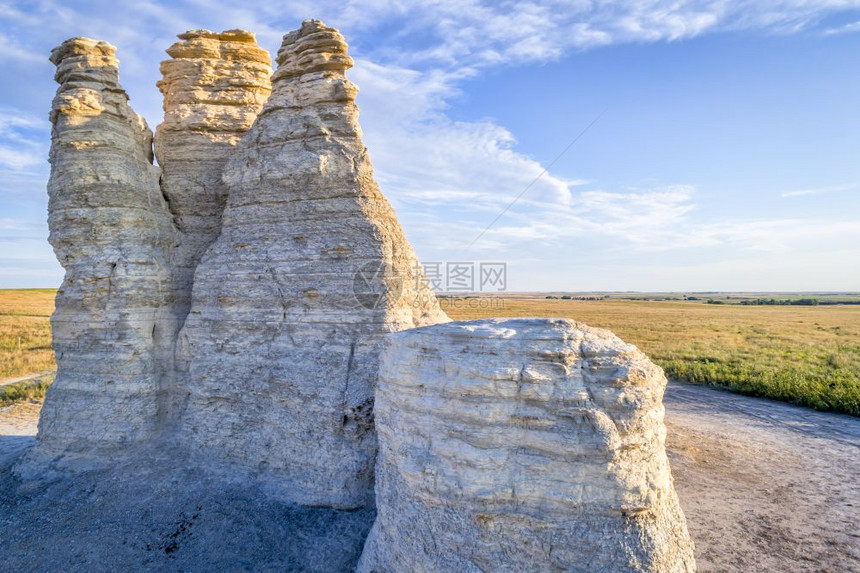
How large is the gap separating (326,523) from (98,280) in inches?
281

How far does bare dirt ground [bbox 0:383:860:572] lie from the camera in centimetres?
748

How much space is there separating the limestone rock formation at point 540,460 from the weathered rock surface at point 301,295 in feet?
9.27

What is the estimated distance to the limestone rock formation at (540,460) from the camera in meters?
5.54

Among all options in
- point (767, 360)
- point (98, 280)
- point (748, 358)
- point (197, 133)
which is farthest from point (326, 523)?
point (748, 358)

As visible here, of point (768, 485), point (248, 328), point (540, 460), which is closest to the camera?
point (540, 460)

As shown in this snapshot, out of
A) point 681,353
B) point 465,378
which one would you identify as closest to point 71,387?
point 465,378

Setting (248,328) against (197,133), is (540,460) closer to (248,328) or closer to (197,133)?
(248,328)

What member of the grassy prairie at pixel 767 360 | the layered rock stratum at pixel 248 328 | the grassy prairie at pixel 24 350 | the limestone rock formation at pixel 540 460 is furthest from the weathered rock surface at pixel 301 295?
the grassy prairie at pixel 24 350

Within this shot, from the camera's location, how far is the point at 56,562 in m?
7.41

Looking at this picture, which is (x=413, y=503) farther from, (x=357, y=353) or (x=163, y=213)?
(x=163, y=213)

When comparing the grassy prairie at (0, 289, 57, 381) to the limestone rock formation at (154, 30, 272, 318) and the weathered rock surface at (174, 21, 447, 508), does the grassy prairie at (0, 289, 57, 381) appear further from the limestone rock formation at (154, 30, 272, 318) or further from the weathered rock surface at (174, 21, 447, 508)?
the weathered rock surface at (174, 21, 447, 508)

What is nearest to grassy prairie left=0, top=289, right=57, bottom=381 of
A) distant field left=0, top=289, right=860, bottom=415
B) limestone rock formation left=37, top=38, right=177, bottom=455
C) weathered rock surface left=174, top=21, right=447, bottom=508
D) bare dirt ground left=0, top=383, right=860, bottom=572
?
distant field left=0, top=289, right=860, bottom=415

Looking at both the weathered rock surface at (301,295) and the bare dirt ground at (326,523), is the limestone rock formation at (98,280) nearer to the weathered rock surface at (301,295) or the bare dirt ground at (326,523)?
the weathered rock surface at (301,295)

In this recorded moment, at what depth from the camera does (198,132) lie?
1083 centimetres
